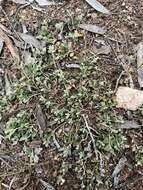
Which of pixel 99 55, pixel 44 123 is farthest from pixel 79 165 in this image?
pixel 99 55

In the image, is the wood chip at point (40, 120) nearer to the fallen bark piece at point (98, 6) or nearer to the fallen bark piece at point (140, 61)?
the fallen bark piece at point (140, 61)

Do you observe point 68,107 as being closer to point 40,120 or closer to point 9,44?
point 40,120

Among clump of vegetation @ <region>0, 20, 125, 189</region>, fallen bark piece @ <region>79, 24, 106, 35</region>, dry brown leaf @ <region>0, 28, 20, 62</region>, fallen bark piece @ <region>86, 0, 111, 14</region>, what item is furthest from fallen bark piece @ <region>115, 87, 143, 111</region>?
dry brown leaf @ <region>0, 28, 20, 62</region>

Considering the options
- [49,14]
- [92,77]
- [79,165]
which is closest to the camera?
[79,165]

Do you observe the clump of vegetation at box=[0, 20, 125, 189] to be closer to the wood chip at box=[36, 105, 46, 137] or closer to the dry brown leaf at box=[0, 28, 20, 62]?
the wood chip at box=[36, 105, 46, 137]

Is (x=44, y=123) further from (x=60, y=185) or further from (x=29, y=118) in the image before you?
(x=60, y=185)

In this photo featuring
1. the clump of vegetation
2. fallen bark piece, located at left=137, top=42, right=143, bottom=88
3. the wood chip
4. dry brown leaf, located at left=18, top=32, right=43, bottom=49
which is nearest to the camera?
the clump of vegetation

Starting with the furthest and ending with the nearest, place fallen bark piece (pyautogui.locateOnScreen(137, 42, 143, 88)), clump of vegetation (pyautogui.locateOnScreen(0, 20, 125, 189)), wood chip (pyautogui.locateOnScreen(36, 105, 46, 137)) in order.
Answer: fallen bark piece (pyautogui.locateOnScreen(137, 42, 143, 88)), wood chip (pyautogui.locateOnScreen(36, 105, 46, 137)), clump of vegetation (pyautogui.locateOnScreen(0, 20, 125, 189))
